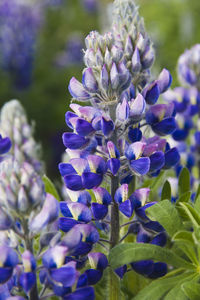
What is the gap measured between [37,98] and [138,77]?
8.60 feet

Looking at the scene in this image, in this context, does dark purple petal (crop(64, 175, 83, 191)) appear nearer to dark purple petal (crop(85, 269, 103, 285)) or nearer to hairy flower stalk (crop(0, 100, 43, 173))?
dark purple petal (crop(85, 269, 103, 285))

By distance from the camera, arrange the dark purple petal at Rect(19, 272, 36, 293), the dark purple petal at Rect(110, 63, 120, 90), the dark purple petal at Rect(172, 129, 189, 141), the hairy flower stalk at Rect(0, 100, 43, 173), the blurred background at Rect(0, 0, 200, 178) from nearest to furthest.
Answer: the dark purple petal at Rect(19, 272, 36, 293) → the dark purple petal at Rect(110, 63, 120, 90) → the hairy flower stalk at Rect(0, 100, 43, 173) → the dark purple petal at Rect(172, 129, 189, 141) → the blurred background at Rect(0, 0, 200, 178)

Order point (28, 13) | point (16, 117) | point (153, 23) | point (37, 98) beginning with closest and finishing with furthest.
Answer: point (16, 117) → point (37, 98) → point (28, 13) → point (153, 23)

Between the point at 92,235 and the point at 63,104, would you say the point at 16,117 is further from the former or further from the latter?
the point at 63,104

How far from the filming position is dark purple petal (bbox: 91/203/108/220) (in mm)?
991

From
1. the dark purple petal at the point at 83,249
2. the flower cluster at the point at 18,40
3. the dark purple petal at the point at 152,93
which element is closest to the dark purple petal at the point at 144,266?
the dark purple petal at the point at 83,249

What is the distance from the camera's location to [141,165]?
100 cm

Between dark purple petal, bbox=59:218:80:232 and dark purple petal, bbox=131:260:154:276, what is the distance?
160 millimetres

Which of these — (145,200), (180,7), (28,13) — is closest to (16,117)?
(145,200)

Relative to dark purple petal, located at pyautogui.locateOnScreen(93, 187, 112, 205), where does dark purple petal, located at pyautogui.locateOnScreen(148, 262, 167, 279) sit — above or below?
A: below

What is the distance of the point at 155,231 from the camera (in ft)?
3.40

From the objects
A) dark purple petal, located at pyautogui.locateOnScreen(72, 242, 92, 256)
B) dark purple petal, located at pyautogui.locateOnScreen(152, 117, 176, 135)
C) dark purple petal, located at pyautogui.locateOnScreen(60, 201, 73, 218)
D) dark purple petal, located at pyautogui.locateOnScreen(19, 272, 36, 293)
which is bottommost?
dark purple petal, located at pyautogui.locateOnScreen(19, 272, 36, 293)

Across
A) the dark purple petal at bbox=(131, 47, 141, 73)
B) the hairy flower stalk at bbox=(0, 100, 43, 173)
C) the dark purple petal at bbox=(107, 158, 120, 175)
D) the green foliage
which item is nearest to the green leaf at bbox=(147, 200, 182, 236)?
the green foliage

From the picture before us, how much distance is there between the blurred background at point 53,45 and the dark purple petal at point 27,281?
202 centimetres
